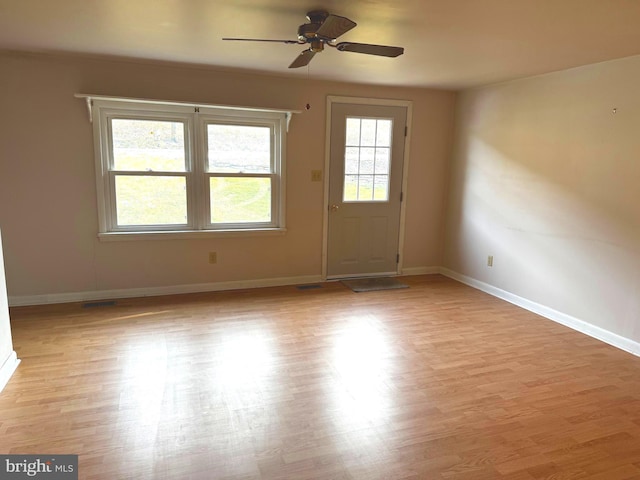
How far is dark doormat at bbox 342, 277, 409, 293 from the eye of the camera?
4637mm

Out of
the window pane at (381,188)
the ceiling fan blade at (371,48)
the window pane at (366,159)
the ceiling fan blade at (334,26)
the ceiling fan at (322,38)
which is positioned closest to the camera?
the ceiling fan blade at (334,26)

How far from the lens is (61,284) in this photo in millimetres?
3943

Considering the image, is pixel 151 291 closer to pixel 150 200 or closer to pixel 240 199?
pixel 150 200

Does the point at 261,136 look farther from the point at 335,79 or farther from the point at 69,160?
the point at 69,160

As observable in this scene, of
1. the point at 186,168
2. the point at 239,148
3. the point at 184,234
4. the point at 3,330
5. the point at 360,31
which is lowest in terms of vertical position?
the point at 3,330

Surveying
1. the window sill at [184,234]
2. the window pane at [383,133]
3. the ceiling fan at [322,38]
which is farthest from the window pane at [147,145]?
the window pane at [383,133]

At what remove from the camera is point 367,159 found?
482 cm

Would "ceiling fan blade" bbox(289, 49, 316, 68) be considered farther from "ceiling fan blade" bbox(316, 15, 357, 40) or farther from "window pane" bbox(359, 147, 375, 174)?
"window pane" bbox(359, 147, 375, 174)

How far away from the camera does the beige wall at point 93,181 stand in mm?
3641

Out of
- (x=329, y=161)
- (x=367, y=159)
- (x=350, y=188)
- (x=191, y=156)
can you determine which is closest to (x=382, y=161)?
(x=367, y=159)

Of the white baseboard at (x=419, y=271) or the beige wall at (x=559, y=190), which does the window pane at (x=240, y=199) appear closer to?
the white baseboard at (x=419, y=271)

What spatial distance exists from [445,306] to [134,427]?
2.98 metres

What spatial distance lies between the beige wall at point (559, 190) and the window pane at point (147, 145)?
3236 millimetres

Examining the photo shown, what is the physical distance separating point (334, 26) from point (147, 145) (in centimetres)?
260
